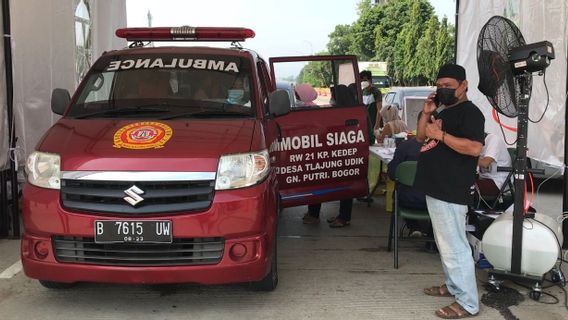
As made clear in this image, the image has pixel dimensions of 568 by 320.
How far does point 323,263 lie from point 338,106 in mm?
1777

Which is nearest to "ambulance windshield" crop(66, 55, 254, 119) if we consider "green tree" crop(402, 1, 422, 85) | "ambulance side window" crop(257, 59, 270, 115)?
"ambulance side window" crop(257, 59, 270, 115)

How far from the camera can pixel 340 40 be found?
209ft

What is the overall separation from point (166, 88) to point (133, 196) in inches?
49.6

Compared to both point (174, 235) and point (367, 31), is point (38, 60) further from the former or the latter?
point (367, 31)

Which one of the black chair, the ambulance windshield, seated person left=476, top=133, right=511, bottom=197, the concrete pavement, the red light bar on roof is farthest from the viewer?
seated person left=476, top=133, right=511, bottom=197

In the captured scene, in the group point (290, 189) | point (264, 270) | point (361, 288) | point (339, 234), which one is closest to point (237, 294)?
point (264, 270)

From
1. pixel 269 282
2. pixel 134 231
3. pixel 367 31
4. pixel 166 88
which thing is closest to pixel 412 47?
pixel 367 31

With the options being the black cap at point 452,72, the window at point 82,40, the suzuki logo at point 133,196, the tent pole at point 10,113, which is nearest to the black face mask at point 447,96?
the black cap at point 452,72

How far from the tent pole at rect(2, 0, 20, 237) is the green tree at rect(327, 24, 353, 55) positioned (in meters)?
55.9

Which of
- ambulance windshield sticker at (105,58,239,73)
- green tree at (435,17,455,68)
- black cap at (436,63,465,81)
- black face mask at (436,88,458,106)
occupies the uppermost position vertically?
green tree at (435,17,455,68)

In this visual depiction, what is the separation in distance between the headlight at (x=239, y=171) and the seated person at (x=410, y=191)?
157 centimetres

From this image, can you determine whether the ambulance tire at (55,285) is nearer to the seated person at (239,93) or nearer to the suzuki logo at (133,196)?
the suzuki logo at (133,196)

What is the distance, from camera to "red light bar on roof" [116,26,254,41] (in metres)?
5.00

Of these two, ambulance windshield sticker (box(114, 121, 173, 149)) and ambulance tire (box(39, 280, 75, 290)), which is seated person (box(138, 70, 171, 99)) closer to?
ambulance windshield sticker (box(114, 121, 173, 149))
